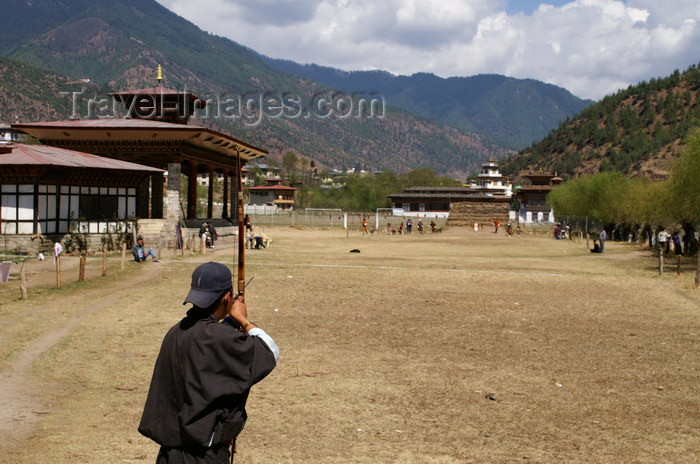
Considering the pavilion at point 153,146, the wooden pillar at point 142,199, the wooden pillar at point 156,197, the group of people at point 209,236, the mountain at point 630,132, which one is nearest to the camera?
the wooden pillar at point 142,199

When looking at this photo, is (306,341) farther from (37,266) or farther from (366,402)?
(37,266)

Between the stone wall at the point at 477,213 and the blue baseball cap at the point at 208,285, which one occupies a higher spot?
the stone wall at the point at 477,213

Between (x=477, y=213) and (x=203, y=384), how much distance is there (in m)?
80.7

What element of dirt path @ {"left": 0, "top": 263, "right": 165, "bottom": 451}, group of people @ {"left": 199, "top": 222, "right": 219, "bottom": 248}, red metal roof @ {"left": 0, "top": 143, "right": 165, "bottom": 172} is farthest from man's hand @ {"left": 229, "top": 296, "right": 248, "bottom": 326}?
group of people @ {"left": 199, "top": 222, "right": 219, "bottom": 248}

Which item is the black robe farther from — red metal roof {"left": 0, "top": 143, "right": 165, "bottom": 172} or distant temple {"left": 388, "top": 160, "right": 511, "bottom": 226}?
distant temple {"left": 388, "top": 160, "right": 511, "bottom": 226}

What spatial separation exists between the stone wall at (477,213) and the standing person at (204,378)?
78.7 meters

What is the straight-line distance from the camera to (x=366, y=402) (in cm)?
802

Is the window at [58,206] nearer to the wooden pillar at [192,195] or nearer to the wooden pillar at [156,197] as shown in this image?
the wooden pillar at [156,197]

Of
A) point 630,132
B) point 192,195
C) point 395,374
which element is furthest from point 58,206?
point 630,132

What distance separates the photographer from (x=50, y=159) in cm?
2733

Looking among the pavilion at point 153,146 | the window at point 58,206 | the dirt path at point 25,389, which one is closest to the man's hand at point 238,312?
the dirt path at point 25,389

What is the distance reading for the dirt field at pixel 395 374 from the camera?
6.58 meters

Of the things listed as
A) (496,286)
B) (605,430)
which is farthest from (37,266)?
(605,430)

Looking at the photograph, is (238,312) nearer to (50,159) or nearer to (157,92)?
(50,159)
